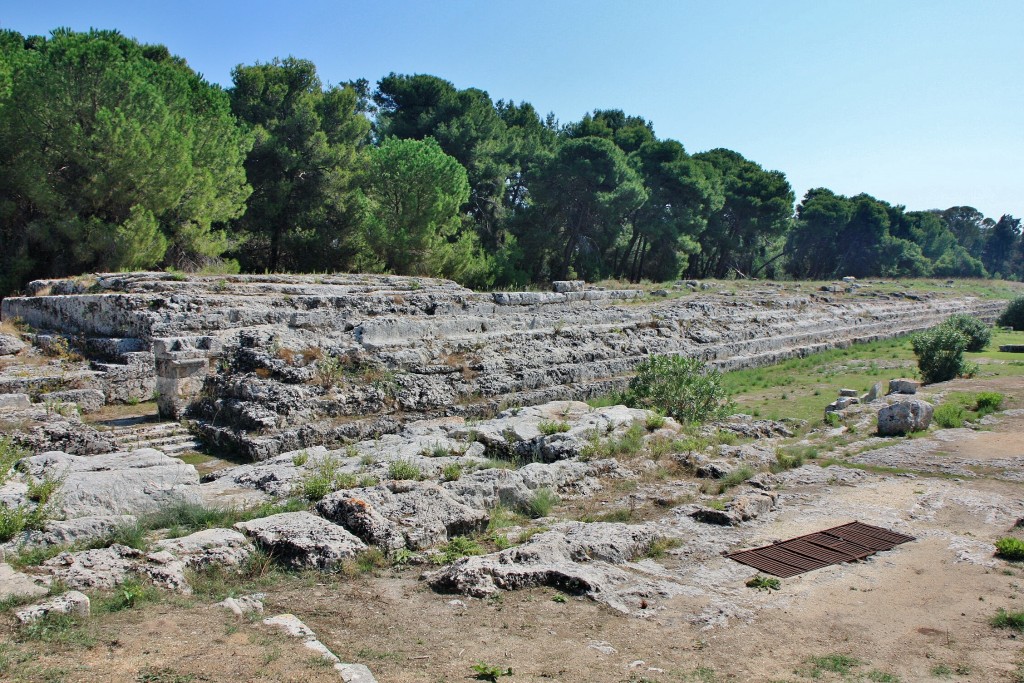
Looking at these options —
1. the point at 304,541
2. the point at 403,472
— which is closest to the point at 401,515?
the point at 304,541

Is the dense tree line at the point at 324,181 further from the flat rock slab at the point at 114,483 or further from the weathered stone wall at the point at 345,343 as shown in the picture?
the flat rock slab at the point at 114,483

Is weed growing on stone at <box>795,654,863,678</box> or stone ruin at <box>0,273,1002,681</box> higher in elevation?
stone ruin at <box>0,273,1002,681</box>

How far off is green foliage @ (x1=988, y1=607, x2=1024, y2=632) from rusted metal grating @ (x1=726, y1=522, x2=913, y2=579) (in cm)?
122

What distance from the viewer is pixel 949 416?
11.0 meters

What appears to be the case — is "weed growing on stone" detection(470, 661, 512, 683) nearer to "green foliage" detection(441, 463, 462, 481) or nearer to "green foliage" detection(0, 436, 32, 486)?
"green foliage" detection(441, 463, 462, 481)

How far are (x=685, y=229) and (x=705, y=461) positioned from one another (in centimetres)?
3353

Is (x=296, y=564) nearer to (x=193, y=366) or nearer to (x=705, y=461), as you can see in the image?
(x=705, y=461)

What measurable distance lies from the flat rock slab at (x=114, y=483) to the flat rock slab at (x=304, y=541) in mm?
983

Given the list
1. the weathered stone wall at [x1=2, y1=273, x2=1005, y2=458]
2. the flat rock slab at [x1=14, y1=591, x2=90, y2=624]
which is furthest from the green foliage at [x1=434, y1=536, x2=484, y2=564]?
the weathered stone wall at [x1=2, y1=273, x2=1005, y2=458]

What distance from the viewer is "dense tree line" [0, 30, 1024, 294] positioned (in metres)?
19.2

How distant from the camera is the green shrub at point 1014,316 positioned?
102ft

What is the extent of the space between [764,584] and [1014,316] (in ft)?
108

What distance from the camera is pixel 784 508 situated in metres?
7.34

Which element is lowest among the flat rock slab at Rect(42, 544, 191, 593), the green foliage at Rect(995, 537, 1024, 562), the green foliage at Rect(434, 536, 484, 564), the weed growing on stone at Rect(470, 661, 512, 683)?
the green foliage at Rect(434, 536, 484, 564)
